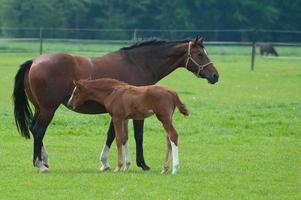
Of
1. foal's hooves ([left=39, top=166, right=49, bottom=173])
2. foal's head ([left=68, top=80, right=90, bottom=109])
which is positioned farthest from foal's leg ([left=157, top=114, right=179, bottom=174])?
foal's hooves ([left=39, top=166, right=49, bottom=173])

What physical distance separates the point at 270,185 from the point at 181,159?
9.70ft

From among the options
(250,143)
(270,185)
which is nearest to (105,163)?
(270,185)

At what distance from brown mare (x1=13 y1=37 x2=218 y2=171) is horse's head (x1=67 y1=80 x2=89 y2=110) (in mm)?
189

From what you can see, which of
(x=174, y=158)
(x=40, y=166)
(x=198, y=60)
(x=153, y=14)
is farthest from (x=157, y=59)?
(x=153, y=14)

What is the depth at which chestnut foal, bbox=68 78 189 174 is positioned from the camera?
1184 centimetres

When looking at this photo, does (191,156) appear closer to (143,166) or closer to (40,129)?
(143,166)

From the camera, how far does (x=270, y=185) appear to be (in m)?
10.8

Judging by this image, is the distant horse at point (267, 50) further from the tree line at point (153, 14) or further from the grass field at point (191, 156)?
the grass field at point (191, 156)

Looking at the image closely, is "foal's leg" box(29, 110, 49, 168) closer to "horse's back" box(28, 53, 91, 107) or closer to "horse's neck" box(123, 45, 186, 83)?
"horse's back" box(28, 53, 91, 107)

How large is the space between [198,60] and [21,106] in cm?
276

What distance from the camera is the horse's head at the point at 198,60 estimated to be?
13039 millimetres

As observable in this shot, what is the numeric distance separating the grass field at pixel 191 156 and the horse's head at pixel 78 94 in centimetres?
96

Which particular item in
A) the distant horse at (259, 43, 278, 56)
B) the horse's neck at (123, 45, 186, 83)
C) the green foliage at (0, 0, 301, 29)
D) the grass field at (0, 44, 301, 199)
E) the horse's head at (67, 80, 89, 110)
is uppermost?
the horse's neck at (123, 45, 186, 83)

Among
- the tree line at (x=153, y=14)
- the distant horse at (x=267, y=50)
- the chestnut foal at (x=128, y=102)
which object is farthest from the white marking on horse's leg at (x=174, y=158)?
the tree line at (x=153, y=14)
